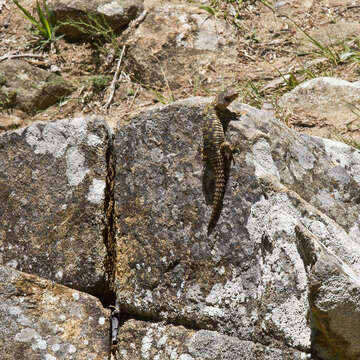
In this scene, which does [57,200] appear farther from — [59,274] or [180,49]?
[180,49]

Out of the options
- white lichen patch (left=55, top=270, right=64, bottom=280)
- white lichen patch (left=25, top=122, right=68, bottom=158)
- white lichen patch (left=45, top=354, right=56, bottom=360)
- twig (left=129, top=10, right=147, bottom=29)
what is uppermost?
white lichen patch (left=25, top=122, right=68, bottom=158)

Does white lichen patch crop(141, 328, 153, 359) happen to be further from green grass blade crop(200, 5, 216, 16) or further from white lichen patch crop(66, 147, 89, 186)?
green grass blade crop(200, 5, 216, 16)

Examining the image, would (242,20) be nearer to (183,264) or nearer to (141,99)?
(141,99)

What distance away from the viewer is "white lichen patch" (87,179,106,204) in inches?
122

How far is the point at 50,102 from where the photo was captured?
577cm

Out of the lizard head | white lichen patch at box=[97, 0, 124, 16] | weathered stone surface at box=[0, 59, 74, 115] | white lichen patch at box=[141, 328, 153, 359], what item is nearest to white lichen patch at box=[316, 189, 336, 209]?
the lizard head

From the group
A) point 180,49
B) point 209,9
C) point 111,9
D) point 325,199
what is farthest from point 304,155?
point 111,9

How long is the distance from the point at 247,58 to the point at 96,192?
322 cm

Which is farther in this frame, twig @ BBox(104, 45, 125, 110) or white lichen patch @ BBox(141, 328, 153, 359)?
twig @ BBox(104, 45, 125, 110)

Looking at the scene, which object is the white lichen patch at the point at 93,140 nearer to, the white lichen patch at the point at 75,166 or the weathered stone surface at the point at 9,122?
the white lichen patch at the point at 75,166

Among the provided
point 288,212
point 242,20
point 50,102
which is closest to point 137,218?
point 288,212

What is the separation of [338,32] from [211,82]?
5.27 ft

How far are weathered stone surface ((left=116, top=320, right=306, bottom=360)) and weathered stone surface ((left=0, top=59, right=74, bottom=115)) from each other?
142 inches

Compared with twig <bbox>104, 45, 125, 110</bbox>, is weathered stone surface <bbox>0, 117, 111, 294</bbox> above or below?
above
